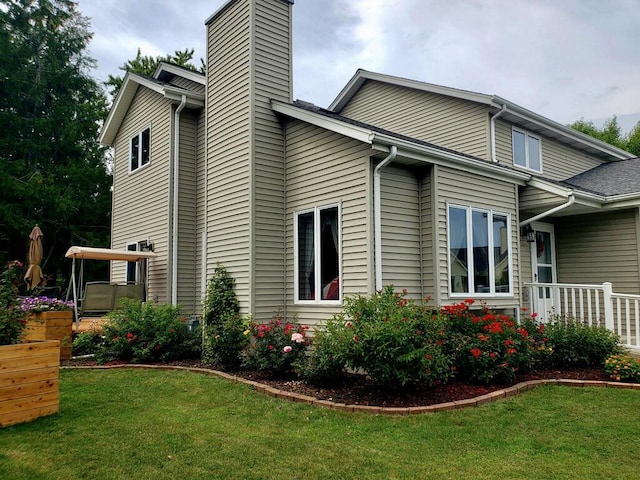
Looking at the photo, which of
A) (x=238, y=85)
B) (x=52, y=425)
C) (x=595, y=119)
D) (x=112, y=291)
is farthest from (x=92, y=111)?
(x=595, y=119)

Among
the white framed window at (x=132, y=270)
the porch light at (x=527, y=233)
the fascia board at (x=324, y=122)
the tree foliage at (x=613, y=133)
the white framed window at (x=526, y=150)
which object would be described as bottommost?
the white framed window at (x=132, y=270)

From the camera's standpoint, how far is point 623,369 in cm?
645

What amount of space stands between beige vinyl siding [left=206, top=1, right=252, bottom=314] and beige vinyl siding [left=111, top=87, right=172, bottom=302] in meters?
2.65

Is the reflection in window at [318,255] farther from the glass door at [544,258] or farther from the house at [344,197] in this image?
the glass door at [544,258]

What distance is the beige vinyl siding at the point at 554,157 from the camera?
38.4ft

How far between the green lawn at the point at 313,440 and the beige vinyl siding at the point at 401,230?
2343 mm

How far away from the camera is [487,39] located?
53.6ft

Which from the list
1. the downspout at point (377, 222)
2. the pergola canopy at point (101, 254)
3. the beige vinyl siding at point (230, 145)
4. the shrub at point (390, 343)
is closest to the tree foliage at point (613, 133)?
the beige vinyl siding at point (230, 145)

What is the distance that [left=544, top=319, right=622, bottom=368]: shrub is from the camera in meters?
7.28

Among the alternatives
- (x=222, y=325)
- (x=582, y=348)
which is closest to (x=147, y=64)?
(x=222, y=325)

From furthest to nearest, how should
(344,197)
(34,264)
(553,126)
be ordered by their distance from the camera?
(553,126)
(34,264)
(344,197)

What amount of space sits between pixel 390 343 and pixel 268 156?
15.0ft

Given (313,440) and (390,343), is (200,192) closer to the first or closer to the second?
(390,343)

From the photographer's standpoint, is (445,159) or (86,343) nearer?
(445,159)
